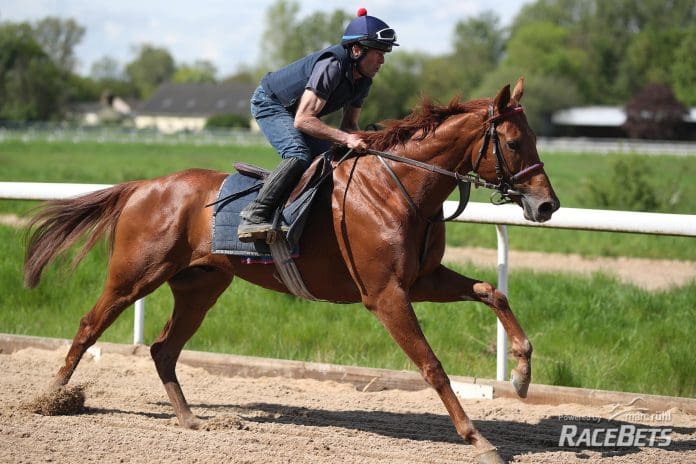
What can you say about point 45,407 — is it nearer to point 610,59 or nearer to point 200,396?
point 200,396

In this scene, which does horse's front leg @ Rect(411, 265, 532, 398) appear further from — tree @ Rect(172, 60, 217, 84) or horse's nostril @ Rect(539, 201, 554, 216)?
tree @ Rect(172, 60, 217, 84)

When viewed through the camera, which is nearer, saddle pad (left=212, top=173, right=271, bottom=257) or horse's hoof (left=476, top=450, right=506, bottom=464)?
horse's hoof (left=476, top=450, right=506, bottom=464)

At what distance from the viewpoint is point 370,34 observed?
5105 millimetres

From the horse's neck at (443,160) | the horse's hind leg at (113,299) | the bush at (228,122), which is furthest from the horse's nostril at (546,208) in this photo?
the bush at (228,122)

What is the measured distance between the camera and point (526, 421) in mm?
5617

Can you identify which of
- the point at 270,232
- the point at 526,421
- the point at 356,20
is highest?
the point at 356,20

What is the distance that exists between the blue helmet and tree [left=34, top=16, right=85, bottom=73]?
9402 centimetres

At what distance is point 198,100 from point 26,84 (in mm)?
24430

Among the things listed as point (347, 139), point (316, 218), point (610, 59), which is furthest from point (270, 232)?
point (610, 59)

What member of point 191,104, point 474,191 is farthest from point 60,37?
point 474,191

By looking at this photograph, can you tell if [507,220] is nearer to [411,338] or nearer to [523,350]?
[523,350]

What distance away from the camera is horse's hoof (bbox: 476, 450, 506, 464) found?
15.0ft

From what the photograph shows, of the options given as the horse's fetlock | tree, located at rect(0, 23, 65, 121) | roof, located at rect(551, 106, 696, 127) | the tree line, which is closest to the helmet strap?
the horse's fetlock

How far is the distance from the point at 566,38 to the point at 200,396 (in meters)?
95.2
